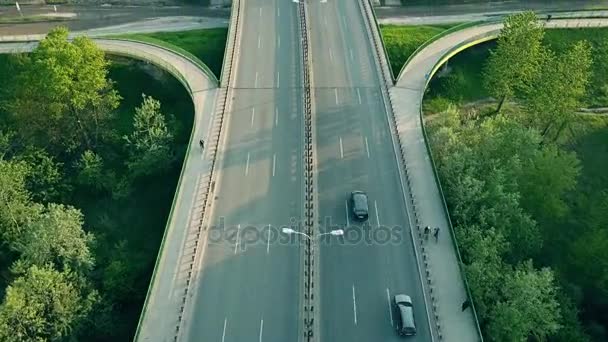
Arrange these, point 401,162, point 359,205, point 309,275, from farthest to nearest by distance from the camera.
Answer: point 401,162 < point 359,205 < point 309,275

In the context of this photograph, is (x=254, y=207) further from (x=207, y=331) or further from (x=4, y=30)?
(x=4, y=30)

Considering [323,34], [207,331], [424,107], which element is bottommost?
[207,331]

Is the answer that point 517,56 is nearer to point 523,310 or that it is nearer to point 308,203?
point 308,203

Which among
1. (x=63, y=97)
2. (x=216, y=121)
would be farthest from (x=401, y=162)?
(x=63, y=97)

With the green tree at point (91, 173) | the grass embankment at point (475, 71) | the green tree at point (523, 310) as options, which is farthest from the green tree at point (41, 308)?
the grass embankment at point (475, 71)

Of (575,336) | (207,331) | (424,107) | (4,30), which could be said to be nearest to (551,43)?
(424,107)
